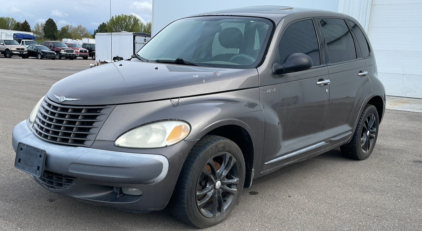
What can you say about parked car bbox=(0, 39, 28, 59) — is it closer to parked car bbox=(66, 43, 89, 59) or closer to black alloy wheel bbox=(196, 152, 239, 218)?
parked car bbox=(66, 43, 89, 59)

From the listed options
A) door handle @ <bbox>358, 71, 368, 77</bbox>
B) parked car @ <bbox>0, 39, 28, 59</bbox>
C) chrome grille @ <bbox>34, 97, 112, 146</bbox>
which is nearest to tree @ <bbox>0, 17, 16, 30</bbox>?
parked car @ <bbox>0, 39, 28, 59</bbox>

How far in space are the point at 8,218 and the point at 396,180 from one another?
3943 millimetres

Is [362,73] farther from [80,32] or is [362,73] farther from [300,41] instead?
[80,32]

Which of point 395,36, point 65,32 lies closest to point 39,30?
point 65,32

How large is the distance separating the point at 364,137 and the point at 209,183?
118 inches

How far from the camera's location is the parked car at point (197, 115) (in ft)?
9.85

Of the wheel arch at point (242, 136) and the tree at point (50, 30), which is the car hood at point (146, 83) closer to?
the wheel arch at point (242, 136)

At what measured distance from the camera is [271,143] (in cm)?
384

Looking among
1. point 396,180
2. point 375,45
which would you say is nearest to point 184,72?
point 396,180

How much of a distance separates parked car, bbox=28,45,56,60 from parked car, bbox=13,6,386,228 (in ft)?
114

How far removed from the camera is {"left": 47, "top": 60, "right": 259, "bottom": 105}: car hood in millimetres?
3152

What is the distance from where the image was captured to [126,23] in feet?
328

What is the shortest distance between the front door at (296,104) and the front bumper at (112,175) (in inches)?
46.4

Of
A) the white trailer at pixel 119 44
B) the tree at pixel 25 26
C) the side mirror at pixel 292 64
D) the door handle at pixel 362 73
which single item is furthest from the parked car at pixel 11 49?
the tree at pixel 25 26
